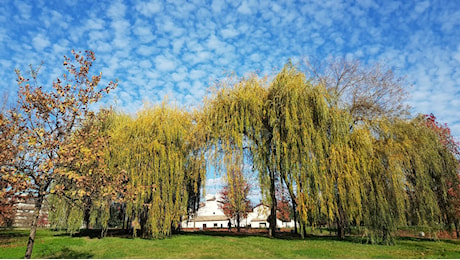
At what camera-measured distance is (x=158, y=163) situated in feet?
47.0

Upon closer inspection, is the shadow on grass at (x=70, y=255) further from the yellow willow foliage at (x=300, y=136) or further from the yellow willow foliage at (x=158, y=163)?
the yellow willow foliage at (x=300, y=136)

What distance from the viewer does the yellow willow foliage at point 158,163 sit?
44.8ft

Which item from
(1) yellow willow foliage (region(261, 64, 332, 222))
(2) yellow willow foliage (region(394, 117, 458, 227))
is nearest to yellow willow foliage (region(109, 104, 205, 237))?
(1) yellow willow foliage (region(261, 64, 332, 222))

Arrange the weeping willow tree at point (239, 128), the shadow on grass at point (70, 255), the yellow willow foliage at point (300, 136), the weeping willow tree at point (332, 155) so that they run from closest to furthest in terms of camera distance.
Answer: the shadow on grass at point (70, 255) → the weeping willow tree at point (332, 155) → the yellow willow foliage at point (300, 136) → the weeping willow tree at point (239, 128)

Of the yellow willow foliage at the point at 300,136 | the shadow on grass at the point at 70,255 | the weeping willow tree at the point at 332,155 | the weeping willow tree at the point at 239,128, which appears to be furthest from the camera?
the weeping willow tree at the point at 239,128

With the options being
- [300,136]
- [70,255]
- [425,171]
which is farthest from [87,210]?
[425,171]

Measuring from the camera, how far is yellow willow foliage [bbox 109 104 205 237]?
13.7 m

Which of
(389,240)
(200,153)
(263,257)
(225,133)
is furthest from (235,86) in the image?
(389,240)

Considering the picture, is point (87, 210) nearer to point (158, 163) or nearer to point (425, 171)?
point (158, 163)

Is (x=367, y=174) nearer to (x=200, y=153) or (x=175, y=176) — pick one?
(x=200, y=153)

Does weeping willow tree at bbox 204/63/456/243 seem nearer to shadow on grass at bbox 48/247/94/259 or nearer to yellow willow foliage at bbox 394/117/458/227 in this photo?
yellow willow foliage at bbox 394/117/458/227

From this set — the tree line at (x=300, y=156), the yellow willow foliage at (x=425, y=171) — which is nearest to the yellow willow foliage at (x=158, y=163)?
the tree line at (x=300, y=156)

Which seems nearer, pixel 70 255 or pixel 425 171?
pixel 70 255

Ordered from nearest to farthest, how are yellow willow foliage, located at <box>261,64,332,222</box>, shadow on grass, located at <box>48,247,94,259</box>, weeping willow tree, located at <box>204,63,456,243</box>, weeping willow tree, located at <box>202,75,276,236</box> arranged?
shadow on grass, located at <box>48,247,94,259</box>
weeping willow tree, located at <box>204,63,456,243</box>
yellow willow foliage, located at <box>261,64,332,222</box>
weeping willow tree, located at <box>202,75,276,236</box>
